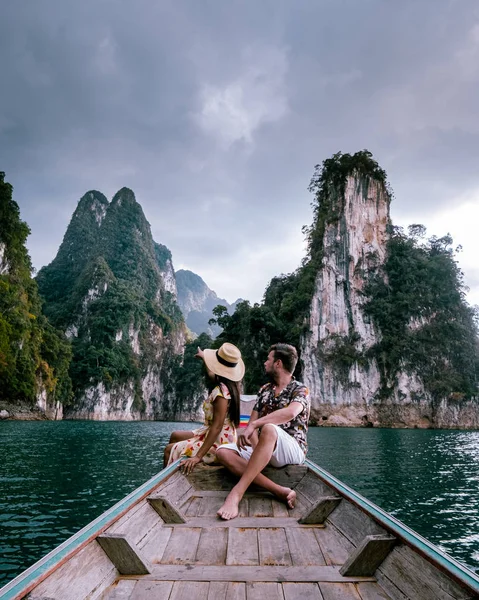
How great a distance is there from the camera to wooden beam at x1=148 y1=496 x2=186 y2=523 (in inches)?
102

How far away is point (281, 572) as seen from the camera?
184cm

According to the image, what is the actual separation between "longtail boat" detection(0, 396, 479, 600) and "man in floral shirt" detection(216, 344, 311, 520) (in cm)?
33

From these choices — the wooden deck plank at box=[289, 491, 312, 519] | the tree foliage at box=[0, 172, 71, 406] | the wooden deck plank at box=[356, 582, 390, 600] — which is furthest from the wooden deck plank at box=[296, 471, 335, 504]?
the tree foliage at box=[0, 172, 71, 406]

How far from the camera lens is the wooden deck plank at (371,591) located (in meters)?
1.67

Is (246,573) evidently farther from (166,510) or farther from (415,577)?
(166,510)

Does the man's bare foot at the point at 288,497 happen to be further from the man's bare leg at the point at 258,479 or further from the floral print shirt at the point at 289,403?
the floral print shirt at the point at 289,403

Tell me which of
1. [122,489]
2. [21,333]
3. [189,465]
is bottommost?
[122,489]

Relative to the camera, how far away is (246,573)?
183 cm

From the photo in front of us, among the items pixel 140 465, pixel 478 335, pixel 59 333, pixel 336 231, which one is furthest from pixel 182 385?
pixel 140 465

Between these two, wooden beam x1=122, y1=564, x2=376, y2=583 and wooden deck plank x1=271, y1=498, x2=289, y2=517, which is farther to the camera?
wooden deck plank x1=271, y1=498, x2=289, y2=517

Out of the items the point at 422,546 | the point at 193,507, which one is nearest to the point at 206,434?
the point at 193,507

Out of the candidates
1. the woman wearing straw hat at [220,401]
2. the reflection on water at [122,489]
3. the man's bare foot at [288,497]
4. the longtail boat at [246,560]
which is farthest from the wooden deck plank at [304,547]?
the reflection on water at [122,489]

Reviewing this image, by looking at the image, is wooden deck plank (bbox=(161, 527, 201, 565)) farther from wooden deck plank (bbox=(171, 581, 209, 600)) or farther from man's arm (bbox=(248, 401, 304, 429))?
man's arm (bbox=(248, 401, 304, 429))

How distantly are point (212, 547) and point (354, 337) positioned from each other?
36968mm
